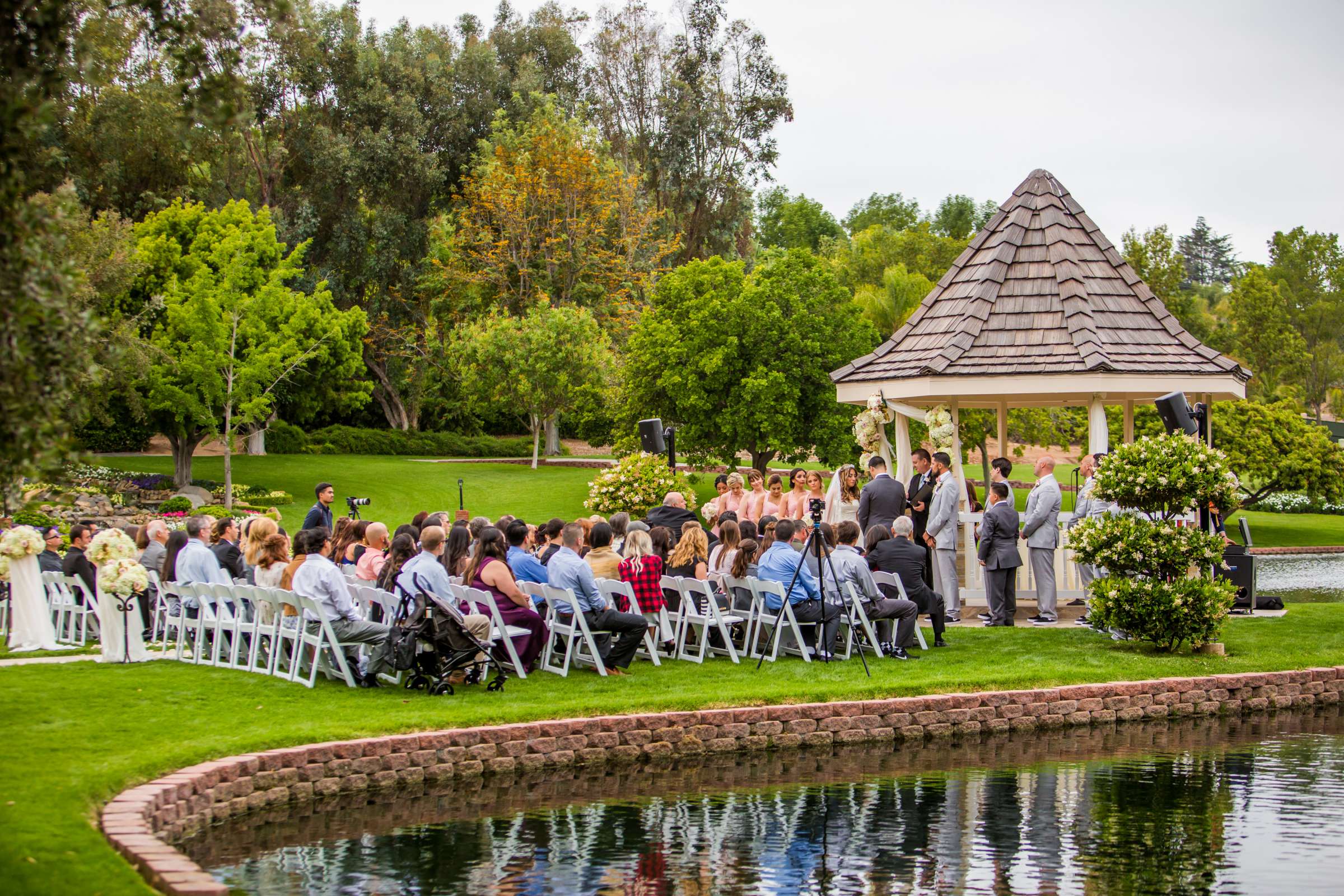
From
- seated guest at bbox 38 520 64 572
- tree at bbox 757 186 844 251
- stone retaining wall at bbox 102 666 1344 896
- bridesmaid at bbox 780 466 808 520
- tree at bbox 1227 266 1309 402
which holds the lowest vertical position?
stone retaining wall at bbox 102 666 1344 896

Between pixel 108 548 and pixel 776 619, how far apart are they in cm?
599

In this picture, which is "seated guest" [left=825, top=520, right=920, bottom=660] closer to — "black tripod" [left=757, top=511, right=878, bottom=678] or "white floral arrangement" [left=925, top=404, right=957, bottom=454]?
"black tripod" [left=757, top=511, right=878, bottom=678]

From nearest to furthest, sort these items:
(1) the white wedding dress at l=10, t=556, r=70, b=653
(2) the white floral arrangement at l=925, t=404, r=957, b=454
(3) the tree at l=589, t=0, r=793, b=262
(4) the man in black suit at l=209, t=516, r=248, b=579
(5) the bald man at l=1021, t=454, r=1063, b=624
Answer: (1) the white wedding dress at l=10, t=556, r=70, b=653, (4) the man in black suit at l=209, t=516, r=248, b=579, (5) the bald man at l=1021, t=454, r=1063, b=624, (2) the white floral arrangement at l=925, t=404, r=957, b=454, (3) the tree at l=589, t=0, r=793, b=262

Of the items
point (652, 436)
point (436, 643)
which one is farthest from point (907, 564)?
point (652, 436)

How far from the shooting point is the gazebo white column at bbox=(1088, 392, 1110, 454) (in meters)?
15.7

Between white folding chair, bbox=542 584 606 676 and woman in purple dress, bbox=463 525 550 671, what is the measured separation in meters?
0.18

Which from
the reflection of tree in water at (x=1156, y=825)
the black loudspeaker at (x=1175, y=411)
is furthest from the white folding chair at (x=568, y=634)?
the black loudspeaker at (x=1175, y=411)

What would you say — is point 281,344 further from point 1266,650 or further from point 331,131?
point 1266,650

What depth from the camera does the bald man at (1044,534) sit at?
46.5 feet

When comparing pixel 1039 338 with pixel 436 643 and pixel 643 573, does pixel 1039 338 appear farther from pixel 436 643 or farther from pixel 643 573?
pixel 436 643

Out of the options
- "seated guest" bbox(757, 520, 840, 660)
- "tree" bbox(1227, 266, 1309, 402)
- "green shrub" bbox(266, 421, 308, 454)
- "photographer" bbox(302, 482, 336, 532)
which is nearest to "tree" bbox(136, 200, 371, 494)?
"green shrub" bbox(266, 421, 308, 454)

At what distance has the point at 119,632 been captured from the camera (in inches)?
466

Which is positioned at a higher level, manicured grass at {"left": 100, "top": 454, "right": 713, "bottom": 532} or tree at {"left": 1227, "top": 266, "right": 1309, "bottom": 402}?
tree at {"left": 1227, "top": 266, "right": 1309, "bottom": 402}

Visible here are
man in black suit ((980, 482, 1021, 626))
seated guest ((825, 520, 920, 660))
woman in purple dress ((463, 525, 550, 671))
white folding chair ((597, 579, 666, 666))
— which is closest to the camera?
woman in purple dress ((463, 525, 550, 671))
